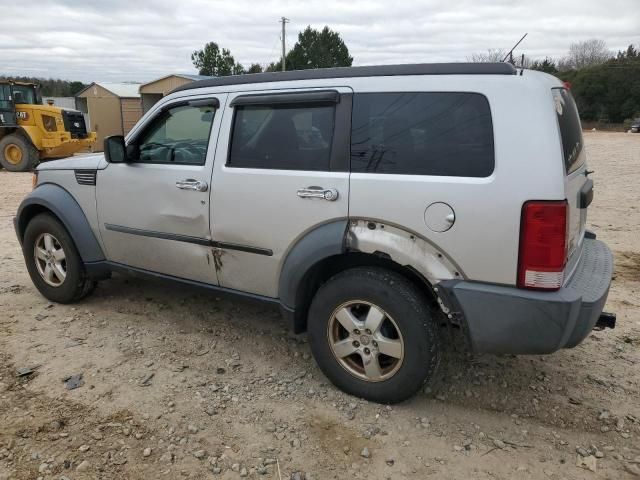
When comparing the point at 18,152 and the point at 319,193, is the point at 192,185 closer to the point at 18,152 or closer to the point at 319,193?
the point at 319,193

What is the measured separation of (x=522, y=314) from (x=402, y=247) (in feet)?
2.24

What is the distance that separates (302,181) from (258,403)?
1.37m

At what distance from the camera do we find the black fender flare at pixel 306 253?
9.64 ft

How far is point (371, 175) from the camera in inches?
112

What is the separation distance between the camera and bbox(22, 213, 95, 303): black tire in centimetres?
435

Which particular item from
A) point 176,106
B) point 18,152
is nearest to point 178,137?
point 176,106

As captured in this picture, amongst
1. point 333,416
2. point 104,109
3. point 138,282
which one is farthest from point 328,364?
point 104,109

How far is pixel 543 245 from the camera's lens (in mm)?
2449

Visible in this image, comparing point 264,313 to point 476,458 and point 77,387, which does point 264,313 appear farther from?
point 476,458

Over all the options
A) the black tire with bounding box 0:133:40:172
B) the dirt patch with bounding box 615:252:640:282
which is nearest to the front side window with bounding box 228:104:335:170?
the dirt patch with bounding box 615:252:640:282

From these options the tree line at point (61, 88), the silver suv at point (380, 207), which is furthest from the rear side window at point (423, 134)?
the tree line at point (61, 88)

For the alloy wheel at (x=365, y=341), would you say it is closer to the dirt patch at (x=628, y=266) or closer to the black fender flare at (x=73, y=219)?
the black fender flare at (x=73, y=219)

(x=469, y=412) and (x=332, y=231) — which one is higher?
(x=332, y=231)

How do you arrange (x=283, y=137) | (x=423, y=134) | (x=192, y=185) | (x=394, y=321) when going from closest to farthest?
1. (x=423, y=134)
2. (x=394, y=321)
3. (x=283, y=137)
4. (x=192, y=185)
